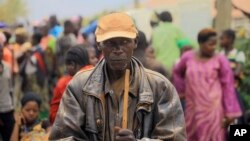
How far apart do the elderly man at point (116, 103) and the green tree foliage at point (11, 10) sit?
1402 inches

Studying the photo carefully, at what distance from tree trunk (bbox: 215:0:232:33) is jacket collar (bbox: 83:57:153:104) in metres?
7.16

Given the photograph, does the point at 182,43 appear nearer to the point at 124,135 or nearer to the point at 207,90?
the point at 207,90

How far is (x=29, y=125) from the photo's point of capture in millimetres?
9203

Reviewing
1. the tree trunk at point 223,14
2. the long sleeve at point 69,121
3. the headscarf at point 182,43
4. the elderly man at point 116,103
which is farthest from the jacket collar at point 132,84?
the headscarf at point 182,43

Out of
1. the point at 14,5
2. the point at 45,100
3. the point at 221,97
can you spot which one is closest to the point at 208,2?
the point at 45,100

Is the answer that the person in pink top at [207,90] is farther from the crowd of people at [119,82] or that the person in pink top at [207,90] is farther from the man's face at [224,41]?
the man's face at [224,41]

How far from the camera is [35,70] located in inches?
648

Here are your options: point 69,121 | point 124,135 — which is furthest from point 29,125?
point 124,135

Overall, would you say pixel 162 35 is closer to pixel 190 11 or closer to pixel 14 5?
pixel 190 11

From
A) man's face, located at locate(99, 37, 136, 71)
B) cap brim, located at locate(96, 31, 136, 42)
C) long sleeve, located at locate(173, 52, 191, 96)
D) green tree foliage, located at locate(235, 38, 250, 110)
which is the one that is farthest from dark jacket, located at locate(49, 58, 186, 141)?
green tree foliage, located at locate(235, 38, 250, 110)

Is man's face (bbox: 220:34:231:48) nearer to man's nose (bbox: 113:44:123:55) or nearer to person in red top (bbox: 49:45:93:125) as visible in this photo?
person in red top (bbox: 49:45:93:125)

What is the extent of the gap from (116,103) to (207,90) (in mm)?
4830

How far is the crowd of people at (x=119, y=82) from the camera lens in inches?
222

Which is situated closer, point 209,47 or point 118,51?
point 118,51
